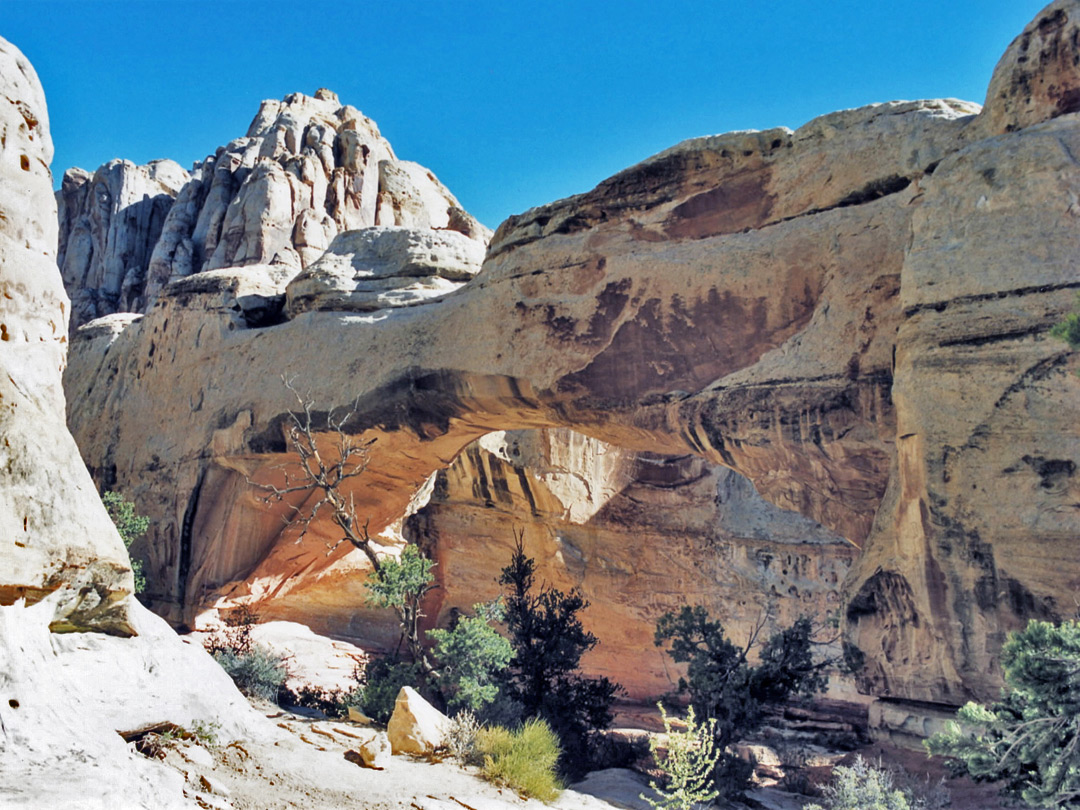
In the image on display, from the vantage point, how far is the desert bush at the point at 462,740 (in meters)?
9.21

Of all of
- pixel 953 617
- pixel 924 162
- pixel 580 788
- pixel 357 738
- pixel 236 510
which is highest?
pixel 924 162

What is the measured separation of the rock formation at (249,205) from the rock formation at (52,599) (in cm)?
1718

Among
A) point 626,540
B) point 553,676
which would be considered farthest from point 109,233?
point 553,676

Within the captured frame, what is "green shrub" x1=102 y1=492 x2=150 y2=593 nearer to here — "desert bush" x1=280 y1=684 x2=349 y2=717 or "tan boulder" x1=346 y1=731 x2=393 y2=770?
"desert bush" x1=280 y1=684 x2=349 y2=717

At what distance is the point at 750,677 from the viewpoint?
36.5 ft

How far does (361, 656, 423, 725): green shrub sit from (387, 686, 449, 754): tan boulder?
197 cm

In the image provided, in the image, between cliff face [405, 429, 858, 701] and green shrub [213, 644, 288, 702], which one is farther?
cliff face [405, 429, 858, 701]

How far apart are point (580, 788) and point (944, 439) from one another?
6.07m

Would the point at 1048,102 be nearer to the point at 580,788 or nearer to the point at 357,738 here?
the point at 580,788

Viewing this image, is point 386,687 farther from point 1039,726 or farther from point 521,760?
point 1039,726

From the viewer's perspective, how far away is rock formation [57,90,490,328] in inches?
1059

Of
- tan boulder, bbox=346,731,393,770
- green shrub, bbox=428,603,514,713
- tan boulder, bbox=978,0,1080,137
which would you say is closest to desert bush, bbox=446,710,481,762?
tan boulder, bbox=346,731,393,770

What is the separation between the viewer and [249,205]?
2739 cm

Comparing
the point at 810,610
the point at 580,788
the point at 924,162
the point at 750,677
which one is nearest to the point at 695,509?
the point at 810,610
